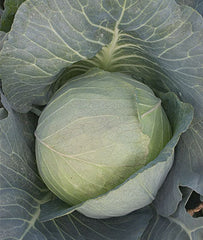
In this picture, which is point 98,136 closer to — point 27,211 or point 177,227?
point 27,211

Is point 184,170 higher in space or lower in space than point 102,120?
lower

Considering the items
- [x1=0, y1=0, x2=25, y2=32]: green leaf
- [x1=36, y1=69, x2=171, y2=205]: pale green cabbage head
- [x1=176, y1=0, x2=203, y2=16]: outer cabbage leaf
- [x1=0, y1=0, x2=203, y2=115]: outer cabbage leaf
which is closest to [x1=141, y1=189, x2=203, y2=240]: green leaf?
[x1=36, y1=69, x2=171, y2=205]: pale green cabbage head

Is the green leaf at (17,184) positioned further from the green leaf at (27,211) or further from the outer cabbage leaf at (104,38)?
the outer cabbage leaf at (104,38)

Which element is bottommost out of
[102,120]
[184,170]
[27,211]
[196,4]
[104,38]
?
[27,211]

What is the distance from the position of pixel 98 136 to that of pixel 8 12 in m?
0.70

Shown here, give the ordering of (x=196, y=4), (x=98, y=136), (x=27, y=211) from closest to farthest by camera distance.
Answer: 1. (x=98, y=136)
2. (x=27, y=211)
3. (x=196, y=4)

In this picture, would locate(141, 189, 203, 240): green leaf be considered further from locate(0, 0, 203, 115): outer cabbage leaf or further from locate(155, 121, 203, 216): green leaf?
locate(0, 0, 203, 115): outer cabbage leaf

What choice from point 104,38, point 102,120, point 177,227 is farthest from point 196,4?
point 177,227

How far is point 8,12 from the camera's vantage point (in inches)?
58.6

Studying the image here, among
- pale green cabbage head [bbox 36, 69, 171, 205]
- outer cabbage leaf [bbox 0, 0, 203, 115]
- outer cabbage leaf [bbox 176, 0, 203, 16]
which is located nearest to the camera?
outer cabbage leaf [bbox 0, 0, 203, 115]

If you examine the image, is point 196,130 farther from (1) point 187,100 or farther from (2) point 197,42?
(2) point 197,42

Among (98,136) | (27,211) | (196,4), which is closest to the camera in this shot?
(98,136)

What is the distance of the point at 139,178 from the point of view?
1189 mm

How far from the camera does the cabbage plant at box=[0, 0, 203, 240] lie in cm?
120
